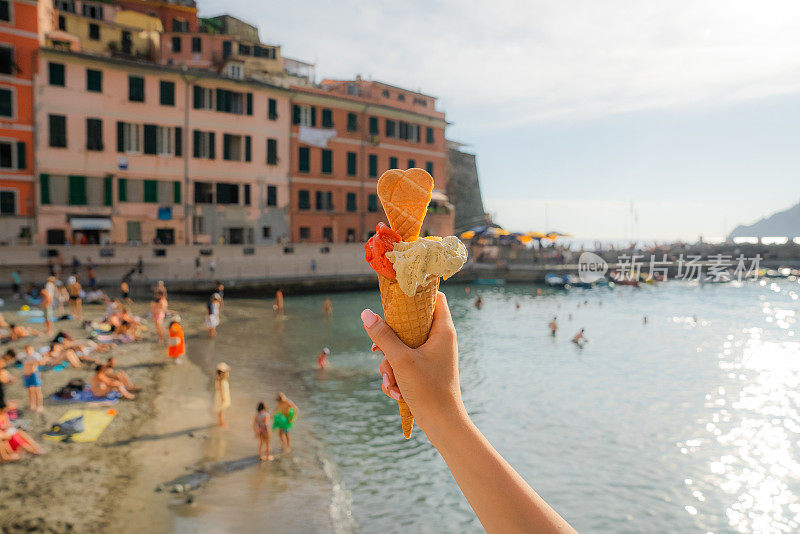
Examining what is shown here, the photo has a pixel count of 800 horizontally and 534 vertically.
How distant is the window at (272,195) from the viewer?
4159 cm

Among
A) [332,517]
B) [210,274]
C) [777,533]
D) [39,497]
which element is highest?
[210,274]

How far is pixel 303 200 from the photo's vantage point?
43500mm

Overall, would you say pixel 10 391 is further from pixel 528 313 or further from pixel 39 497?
pixel 528 313

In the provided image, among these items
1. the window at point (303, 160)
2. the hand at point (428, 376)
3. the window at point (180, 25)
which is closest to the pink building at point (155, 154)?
the window at point (303, 160)

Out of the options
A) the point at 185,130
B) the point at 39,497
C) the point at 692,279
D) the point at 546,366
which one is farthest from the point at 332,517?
the point at 692,279

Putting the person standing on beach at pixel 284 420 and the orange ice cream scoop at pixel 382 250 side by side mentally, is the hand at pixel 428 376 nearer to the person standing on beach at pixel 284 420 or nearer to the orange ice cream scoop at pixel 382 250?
the orange ice cream scoop at pixel 382 250

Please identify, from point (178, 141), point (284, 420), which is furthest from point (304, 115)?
point (284, 420)

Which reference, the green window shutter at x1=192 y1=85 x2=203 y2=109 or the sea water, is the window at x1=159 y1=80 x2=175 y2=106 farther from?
the sea water

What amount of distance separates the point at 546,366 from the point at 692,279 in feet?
156

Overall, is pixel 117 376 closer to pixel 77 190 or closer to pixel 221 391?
pixel 221 391

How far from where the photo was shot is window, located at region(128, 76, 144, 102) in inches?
1420

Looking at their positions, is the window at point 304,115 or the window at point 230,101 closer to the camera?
the window at point 230,101

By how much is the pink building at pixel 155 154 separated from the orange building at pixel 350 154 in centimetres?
158

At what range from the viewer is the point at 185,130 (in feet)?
124
